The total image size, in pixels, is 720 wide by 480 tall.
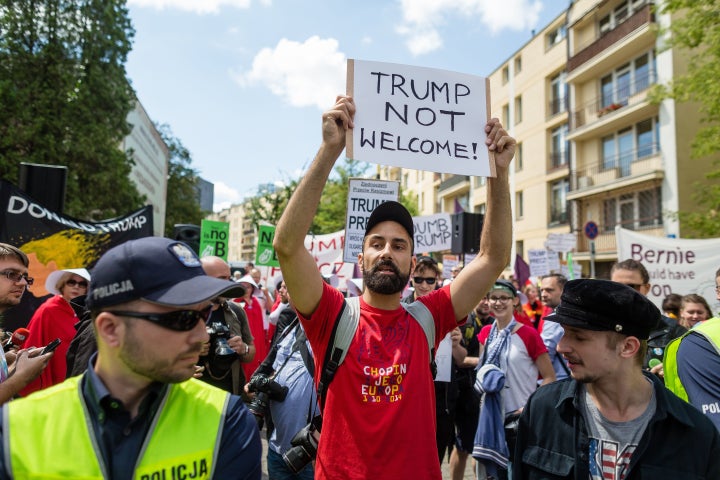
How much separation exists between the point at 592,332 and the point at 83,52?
23.3m

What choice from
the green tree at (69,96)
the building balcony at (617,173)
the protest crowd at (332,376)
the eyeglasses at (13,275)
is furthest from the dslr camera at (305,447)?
the building balcony at (617,173)

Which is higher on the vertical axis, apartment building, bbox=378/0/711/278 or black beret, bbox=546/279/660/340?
apartment building, bbox=378/0/711/278

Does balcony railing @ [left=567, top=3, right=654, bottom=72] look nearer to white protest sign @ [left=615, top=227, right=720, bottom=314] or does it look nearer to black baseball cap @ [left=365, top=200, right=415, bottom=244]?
white protest sign @ [left=615, top=227, right=720, bottom=314]

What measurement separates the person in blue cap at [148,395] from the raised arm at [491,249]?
1.36 m

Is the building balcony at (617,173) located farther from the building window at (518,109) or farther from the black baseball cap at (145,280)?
the black baseball cap at (145,280)

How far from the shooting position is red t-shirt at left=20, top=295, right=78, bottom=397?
13.5 feet

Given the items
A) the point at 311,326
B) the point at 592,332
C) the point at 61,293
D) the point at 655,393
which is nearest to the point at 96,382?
the point at 311,326

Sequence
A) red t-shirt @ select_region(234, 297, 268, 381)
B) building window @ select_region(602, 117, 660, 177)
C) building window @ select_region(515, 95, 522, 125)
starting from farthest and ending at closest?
building window @ select_region(515, 95, 522, 125) → building window @ select_region(602, 117, 660, 177) → red t-shirt @ select_region(234, 297, 268, 381)

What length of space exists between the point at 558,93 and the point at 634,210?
8823mm

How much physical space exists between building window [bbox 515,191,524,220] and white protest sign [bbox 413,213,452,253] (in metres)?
24.7

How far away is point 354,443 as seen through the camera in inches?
89.8

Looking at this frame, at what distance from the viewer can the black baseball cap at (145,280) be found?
1.56 metres

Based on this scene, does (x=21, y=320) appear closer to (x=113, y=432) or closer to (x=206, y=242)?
(x=113, y=432)

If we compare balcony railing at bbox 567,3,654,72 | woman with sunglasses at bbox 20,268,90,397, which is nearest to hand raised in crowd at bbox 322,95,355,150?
woman with sunglasses at bbox 20,268,90,397
